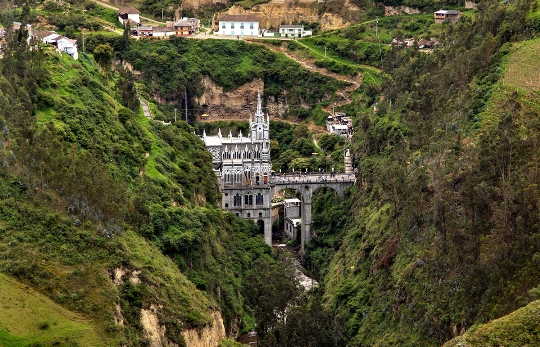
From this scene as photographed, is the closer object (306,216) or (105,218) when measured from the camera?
(105,218)

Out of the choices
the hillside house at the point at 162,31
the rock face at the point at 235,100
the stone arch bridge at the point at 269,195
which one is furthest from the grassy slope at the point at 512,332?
the hillside house at the point at 162,31

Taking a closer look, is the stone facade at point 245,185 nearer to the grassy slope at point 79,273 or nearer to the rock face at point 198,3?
the grassy slope at point 79,273

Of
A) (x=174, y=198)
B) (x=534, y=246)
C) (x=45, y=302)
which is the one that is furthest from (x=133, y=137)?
(x=534, y=246)

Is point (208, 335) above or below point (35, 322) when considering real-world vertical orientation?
below

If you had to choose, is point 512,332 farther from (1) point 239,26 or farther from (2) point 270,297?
(1) point 239,26

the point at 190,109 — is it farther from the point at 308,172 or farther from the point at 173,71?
the point at 308,172

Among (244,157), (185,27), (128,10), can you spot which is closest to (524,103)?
(244,157)
